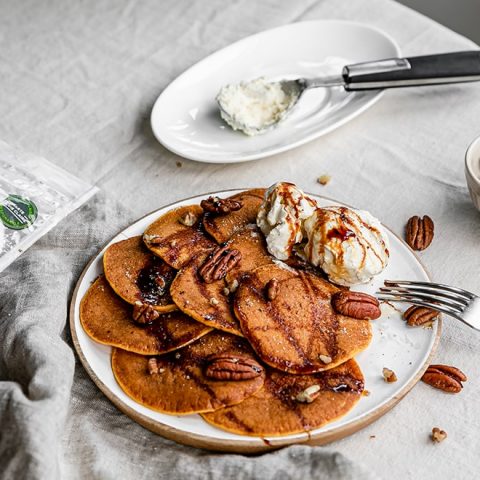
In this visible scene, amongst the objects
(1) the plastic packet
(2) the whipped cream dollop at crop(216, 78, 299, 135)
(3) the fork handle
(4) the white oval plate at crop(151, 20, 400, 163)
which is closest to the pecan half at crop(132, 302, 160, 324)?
(1) the plastic packet

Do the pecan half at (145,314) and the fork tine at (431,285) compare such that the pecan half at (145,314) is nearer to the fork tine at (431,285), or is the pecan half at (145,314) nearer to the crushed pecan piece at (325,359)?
the crushed pecan piece at (325,359)

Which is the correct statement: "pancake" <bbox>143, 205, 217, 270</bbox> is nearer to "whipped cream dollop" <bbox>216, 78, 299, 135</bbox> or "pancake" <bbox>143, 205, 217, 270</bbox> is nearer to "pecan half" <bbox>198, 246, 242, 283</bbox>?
"pecan half" <bbox>198, 246, 242, 283</bbox>

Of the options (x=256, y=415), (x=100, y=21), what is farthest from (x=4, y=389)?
(x=100, y=21)

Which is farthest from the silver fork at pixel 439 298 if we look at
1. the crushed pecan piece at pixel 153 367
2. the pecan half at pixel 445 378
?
the crushed pecan piece at pixel 153 367

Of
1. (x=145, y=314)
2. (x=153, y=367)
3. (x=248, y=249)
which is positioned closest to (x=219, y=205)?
(x=248, y=249)

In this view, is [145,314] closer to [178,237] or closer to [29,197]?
[178,237]

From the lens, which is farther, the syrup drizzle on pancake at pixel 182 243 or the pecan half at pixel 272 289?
the syrup drizzle on pancake at pixel 182 243
